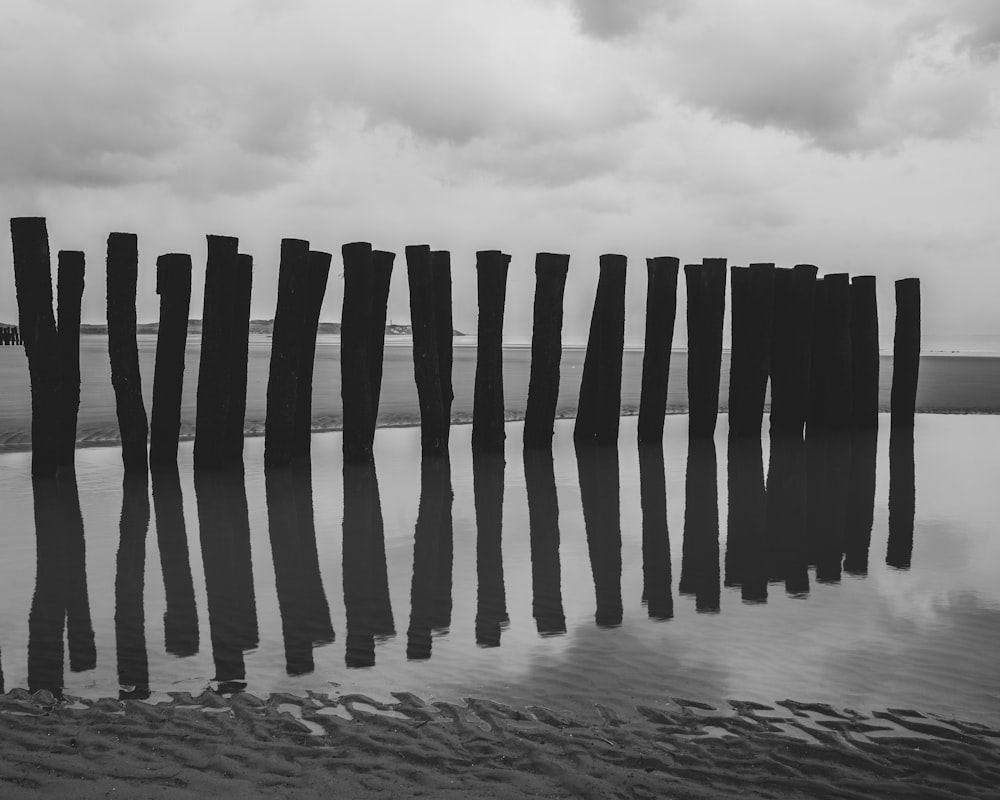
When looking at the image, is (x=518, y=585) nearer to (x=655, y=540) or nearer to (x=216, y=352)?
(x=655, y=540)

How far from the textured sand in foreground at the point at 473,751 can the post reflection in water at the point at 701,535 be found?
1.29m

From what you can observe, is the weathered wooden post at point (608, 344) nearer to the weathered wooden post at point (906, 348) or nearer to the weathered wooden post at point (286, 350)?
the weathered wooden post at point (286, 350)

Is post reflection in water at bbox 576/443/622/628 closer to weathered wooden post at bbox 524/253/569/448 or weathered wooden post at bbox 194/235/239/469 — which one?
weathered wooden post at bbox 524/253/569/448

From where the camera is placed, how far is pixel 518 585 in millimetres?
4398

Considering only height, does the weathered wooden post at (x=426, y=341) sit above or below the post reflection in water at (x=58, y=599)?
above

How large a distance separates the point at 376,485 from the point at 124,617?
348 cm

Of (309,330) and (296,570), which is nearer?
(296,570)

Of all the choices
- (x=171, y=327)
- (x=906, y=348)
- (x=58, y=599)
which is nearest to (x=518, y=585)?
(x=58, y=599)

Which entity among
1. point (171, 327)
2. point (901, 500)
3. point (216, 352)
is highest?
point (171, 327)

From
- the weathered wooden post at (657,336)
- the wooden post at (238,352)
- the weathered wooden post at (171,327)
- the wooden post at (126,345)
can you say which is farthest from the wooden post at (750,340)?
the wooden post at (126,345)

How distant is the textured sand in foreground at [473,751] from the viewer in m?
2.38

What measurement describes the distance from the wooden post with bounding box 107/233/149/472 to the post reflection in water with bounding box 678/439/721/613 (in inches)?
176

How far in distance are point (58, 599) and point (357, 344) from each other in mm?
4229

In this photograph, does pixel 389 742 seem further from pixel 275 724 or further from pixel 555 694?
pixel 555 694
